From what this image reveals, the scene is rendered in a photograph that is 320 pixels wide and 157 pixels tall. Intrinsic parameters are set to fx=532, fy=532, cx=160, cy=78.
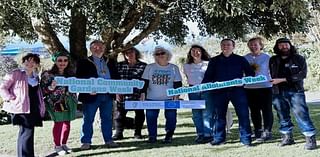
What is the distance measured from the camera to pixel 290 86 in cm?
853

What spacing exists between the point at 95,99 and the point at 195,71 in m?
1.97

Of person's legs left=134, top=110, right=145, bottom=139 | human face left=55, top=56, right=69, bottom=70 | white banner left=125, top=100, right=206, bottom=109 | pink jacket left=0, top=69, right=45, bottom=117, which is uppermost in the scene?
human face left=55, top=56, right=69, bottom=70

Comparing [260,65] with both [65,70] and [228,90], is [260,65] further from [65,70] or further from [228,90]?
[65,70]

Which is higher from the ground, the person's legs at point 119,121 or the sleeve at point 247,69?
the sleeve at point 247,69

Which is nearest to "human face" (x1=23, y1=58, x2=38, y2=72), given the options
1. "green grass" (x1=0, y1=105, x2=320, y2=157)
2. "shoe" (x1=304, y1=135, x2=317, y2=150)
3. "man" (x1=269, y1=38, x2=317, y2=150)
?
"green grass" (x1=0, y1=105, x2=320, y2=157)

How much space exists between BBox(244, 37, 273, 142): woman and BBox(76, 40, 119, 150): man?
246 centimetres

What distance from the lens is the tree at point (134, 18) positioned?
7.01 m

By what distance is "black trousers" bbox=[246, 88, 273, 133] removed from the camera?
9336 millimetres

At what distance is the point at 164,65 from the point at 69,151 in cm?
226

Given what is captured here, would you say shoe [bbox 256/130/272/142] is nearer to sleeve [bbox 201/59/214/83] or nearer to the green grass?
the green grass

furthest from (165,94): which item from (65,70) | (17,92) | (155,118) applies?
(17,92)

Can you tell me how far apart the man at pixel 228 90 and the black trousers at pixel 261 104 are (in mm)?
378

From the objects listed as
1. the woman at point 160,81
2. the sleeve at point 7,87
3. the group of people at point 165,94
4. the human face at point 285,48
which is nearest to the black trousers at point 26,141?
the group of people at point 165,94

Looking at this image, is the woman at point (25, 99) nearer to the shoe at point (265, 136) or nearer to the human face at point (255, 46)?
the human face at point (255, 46)
